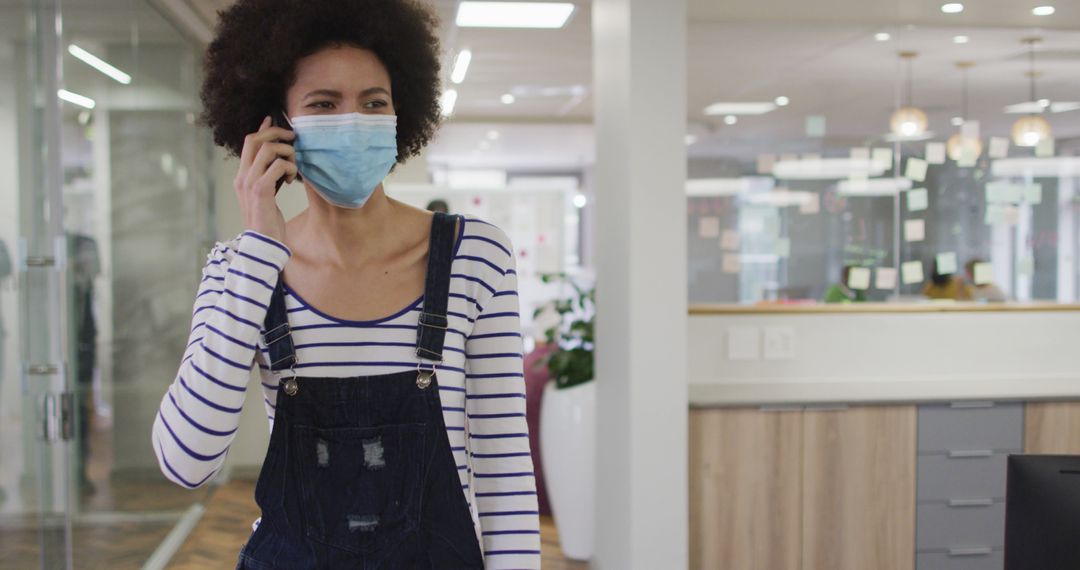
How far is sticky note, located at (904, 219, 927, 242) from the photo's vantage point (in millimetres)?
4133

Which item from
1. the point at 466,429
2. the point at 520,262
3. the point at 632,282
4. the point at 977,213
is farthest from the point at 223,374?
the point at 520,262

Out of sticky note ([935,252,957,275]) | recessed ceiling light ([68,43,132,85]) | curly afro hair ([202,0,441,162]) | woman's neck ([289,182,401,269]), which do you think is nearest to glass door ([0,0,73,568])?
recessed ceiling light ([68,43,132,85])

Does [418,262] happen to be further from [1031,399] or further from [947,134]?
[947,134]

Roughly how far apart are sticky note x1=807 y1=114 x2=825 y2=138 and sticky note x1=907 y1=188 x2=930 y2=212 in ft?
1.53

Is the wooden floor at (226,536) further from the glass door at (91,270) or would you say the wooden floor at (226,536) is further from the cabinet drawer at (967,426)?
the cabinet drawer at (967,426)

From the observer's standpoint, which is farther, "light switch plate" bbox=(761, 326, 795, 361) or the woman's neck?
"light switch plate" bbox=(761, 326, 795, 361)

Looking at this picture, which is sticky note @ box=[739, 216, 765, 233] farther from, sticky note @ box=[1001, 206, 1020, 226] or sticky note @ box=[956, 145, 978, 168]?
sticky note @ box=[1001, 206, 1020, 226]

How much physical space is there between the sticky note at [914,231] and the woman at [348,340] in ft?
11.0

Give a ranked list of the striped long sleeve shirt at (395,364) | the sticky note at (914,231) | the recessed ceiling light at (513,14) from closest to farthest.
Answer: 1. the striped long sleeve shirt at (395,364)
2. the sticky note at (914,231)
3. the recessed ceiling light at (513,14)

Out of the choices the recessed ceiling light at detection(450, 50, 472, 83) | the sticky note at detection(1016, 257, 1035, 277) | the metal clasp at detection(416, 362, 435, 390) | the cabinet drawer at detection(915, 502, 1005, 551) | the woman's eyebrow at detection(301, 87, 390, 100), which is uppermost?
the recessed ceiling light at detection(450, 50, 472, 83)

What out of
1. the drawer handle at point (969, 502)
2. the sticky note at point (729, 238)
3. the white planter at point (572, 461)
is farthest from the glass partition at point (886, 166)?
the drawer handle at point (969, 502)

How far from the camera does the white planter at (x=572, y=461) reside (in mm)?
4242

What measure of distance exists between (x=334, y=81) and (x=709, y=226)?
3053 mm

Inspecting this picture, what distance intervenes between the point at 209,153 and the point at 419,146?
15.2 ft
